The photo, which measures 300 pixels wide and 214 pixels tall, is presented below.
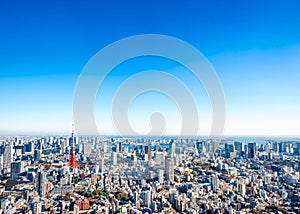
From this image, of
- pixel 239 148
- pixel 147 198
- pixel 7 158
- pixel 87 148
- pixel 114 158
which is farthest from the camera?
pixel 239 148

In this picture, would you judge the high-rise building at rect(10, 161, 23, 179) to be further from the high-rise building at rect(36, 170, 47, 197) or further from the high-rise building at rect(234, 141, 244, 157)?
A: the high-rise building at rect(234, 141, 244, 157)

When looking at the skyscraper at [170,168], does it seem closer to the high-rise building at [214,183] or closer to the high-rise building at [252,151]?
the high-rise building at [214,183]

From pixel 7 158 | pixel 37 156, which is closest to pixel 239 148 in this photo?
pixel 37 156

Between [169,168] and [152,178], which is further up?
[169,168]

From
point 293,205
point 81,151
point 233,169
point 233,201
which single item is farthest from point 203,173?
point 81,151

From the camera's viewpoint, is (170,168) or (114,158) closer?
(170,168)

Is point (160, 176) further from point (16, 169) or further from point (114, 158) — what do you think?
point (16, 169)

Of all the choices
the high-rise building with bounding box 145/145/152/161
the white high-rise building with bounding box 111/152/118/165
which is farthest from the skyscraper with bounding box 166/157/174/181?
the white high-rise building with bounding box 111/152/118/165

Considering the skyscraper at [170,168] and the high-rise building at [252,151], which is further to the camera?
the high-rise building at [252,151]

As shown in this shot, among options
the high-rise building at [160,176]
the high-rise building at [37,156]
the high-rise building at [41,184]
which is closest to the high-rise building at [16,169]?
the high-rise building at [41,184]

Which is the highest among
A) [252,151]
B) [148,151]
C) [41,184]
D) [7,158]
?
[148,151]
